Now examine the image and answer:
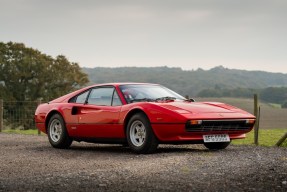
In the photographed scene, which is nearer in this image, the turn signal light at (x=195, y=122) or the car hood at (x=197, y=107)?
the turn signal light at (x=195, y=122)

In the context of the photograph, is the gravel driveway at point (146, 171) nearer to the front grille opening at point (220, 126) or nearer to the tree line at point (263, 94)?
the front grille opening at point (220, 126)

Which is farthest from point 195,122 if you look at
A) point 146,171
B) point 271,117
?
point 271,117

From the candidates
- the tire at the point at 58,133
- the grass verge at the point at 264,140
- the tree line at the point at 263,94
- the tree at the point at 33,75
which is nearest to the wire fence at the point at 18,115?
the grass verge at the point at 264,140

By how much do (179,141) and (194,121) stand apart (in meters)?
0.49

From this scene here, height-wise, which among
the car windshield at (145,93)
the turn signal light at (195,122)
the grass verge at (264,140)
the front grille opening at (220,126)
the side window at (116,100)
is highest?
the car windshield at (145,93)

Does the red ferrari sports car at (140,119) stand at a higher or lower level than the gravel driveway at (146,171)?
higher

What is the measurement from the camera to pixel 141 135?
10883mm

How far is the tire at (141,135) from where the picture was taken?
1059cm

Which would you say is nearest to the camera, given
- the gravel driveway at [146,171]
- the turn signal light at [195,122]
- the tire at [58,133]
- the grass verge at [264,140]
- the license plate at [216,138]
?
the gravel driveway at [146,171]

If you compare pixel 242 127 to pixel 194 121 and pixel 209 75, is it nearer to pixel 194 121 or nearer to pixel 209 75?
pixel 194 121

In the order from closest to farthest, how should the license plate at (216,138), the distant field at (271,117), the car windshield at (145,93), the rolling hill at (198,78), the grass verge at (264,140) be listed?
→ 1. the license plate at (216,138)
2. the car windshield at (145,93)
3. the grass verge at (264,140)
4. the distant field at (271,117)
5. the rolling hill at (198,78)

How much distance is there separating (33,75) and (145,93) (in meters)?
42.1

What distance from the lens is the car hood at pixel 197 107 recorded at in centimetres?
1062

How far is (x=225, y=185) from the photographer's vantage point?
6801mm
